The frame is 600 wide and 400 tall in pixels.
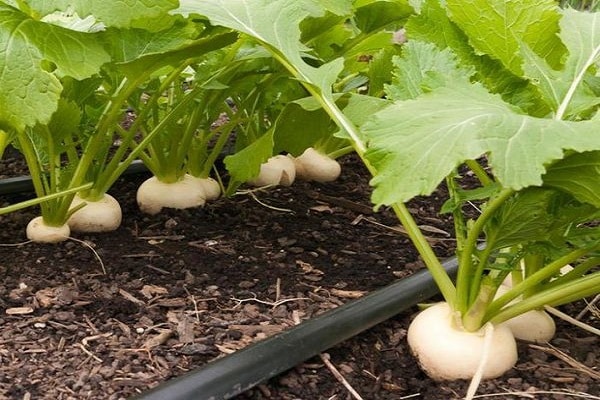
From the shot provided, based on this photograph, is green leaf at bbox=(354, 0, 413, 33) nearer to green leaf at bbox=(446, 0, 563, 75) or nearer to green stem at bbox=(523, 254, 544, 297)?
green leaf at bbox=(446, 0, 563, 75)

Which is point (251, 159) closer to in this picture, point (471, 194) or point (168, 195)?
point (168, 195)

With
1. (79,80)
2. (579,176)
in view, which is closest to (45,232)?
(79,80)

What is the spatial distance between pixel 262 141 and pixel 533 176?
88 cm

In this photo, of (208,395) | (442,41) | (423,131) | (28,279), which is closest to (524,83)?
(442,41)

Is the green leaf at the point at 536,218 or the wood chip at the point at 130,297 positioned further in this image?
the wood chip at the point at 130,297

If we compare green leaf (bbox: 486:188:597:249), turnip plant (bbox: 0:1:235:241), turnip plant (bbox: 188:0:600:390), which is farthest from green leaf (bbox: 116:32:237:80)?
green leaf (bbox: 486:188:597:249)

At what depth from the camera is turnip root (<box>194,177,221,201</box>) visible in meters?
1.82

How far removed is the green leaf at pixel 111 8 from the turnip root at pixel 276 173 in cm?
90

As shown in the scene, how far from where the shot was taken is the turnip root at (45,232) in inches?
58.7

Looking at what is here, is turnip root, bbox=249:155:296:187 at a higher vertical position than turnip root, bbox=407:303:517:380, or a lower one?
lower

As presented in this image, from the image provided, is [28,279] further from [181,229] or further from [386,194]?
[386,194]

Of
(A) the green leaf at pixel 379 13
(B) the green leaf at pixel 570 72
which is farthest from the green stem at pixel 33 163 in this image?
(B) the green leaf at pixel 570 72

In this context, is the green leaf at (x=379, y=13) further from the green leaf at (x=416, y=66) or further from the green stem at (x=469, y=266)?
the green stem at (x=469, y=266)

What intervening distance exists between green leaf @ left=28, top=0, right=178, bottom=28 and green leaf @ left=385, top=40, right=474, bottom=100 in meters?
0.38
